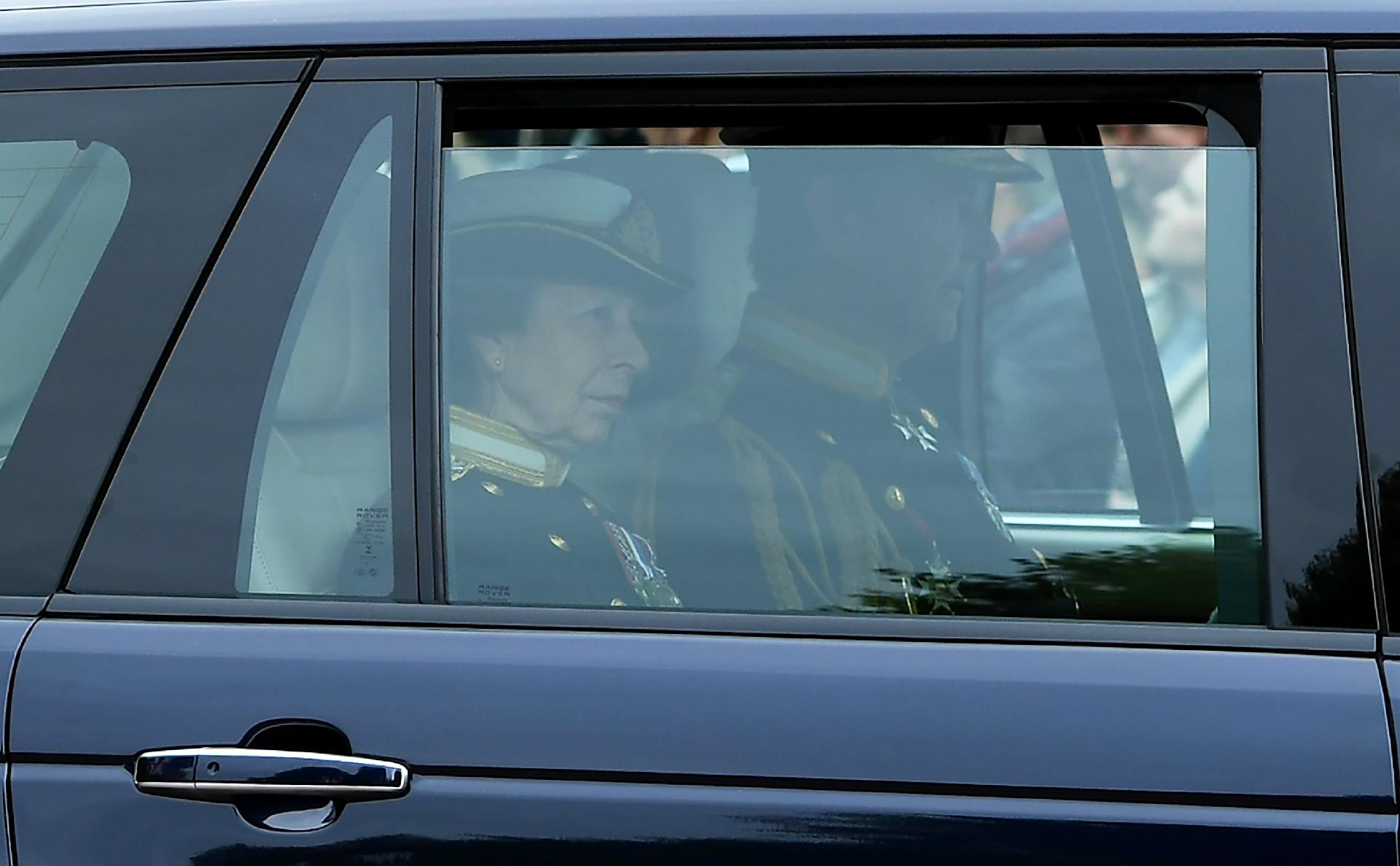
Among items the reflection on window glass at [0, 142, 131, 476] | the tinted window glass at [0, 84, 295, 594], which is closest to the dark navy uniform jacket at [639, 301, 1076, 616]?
the tinted window glass at [0, 84, 295, 594]

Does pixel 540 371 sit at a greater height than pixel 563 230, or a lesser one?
lesser

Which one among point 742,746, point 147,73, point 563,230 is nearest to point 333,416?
point 563,230

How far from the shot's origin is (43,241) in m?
1.56

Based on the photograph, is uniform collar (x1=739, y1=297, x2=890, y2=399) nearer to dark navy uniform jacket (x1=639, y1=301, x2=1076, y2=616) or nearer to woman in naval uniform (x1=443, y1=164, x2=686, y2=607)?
dark navy uniform jacket (x1=639, y1=301, x2=1076, y2=616)

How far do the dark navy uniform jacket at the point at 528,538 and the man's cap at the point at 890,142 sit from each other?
0.38 m

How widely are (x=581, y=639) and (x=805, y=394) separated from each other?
322 millimetres

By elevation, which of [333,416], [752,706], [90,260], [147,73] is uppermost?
[147,73]

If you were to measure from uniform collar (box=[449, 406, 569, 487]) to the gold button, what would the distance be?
1.05ft

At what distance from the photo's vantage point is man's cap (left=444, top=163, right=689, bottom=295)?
150 centimetres

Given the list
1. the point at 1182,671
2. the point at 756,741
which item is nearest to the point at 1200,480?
the point at 1182,671

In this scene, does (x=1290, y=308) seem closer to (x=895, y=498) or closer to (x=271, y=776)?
(x=895, y=498)

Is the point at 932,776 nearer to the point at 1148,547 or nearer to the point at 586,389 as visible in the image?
the point at 1148,547

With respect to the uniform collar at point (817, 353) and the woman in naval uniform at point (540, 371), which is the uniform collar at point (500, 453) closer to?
the woman in naval uniform at point (540, 371)

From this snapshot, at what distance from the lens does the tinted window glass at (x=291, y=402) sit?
1419 mm
